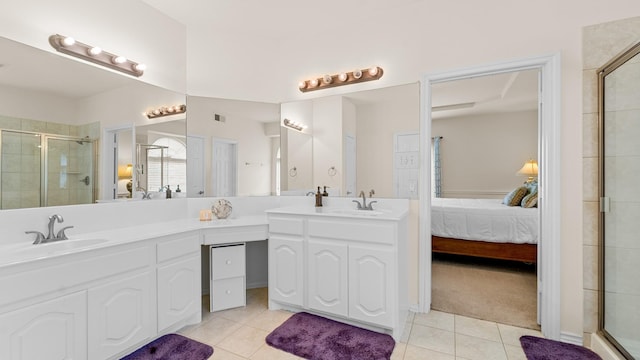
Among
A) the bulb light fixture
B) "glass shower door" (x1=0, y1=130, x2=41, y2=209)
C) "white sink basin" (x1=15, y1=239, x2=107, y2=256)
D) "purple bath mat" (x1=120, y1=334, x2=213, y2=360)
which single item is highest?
the bulb light fixture

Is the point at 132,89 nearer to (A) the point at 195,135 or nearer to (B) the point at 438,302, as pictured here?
(A) the point at 195,135

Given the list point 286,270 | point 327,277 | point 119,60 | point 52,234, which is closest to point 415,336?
point 327,277

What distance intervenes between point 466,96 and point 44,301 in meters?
5.12

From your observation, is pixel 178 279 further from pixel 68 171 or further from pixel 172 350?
pixel 68 171

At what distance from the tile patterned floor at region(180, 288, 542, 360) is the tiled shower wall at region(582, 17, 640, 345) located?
45cm

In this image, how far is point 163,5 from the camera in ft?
7.82

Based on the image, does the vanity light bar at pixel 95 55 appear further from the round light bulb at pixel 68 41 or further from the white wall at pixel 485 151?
the white wall at pixel 485 151

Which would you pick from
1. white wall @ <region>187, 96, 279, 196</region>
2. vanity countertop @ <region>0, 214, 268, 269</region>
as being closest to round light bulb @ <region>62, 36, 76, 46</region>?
white wall @ <region>187, 96, 279, 196</region>

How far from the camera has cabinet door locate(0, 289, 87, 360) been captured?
1283 millimetres

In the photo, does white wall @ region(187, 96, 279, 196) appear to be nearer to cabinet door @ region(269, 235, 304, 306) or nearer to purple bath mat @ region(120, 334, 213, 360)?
cabinet door @ region(269, 235, 304, 306)

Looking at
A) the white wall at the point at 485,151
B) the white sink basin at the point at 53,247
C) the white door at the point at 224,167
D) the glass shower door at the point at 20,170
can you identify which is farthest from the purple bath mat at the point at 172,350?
the white wall at the point at 485,151

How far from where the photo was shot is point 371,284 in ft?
6.50

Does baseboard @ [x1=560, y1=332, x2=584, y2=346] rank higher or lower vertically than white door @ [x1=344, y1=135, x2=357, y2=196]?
lower

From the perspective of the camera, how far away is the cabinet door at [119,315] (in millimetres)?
1571
